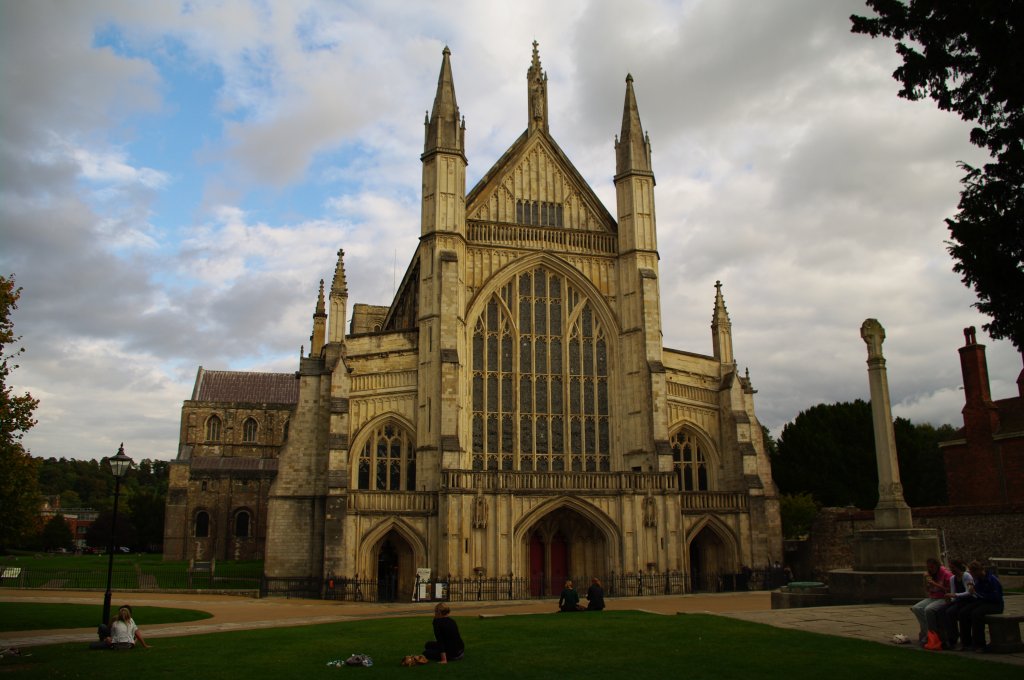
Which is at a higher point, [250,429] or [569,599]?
[250,429]

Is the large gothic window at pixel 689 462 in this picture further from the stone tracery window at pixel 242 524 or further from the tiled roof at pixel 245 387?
the tiled roof at pixel 245 387

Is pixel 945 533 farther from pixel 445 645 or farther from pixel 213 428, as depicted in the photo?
pixel 213 428

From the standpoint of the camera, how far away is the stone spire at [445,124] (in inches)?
1521

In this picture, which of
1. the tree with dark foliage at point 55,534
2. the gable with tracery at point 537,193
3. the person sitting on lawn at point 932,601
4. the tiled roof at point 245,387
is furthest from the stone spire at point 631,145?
the tree with dark foliage at point 55,534

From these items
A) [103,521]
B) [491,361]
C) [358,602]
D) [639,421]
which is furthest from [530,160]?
[103,521]

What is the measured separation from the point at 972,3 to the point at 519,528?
25.4 m

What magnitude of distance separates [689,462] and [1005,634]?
2774 cm

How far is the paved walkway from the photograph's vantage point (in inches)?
607

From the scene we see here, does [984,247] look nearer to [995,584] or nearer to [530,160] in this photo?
[995,584]

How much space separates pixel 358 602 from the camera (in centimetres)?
3180

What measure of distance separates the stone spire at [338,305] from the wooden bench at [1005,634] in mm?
28321

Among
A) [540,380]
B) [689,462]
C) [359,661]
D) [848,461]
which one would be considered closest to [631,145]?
[540,380]

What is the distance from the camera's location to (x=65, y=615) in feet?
77.7

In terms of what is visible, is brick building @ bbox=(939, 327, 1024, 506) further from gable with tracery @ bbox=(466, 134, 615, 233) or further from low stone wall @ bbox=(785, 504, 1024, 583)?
gable with tracery @ bbox=(466, 134, 615, 233)
